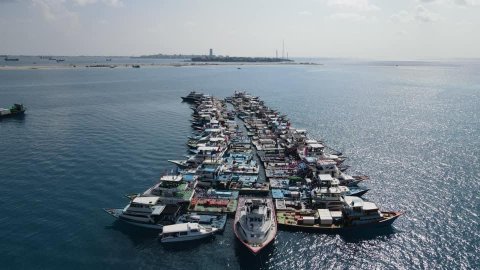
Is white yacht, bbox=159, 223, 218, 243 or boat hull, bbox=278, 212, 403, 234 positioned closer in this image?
white yacht, bbox=159, 223, 218, 243

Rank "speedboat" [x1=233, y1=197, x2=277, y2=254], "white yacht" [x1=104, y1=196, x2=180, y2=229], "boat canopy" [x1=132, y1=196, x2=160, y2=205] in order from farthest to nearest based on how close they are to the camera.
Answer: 1. "boat canopy" [x1=132, y1=196, x2=160, y2=205]
2. "white yacht" [x1=104, y1=196, x2=180, y2=229]
3. "speedboat" [x1=233, y1=197, x2=277, y2=254]

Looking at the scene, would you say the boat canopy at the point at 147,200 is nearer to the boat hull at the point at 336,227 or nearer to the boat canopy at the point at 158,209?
the boat canopy at the point at 158,209

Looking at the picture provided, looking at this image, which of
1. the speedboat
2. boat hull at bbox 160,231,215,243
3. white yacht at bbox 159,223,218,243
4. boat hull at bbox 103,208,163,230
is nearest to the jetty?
boat hull at bbox 103,208,163,230

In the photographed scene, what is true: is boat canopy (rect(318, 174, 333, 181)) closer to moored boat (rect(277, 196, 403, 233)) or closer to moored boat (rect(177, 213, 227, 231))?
moored boat (rect(277, 196, 403, 233))

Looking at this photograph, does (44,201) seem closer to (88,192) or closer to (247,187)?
(88,192)

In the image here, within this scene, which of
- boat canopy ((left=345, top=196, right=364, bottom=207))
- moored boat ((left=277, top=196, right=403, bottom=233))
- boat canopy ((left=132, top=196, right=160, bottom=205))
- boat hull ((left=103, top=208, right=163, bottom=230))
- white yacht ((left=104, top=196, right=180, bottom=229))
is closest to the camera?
moored boat ((left=277, top=196, right=403, bottom=233))

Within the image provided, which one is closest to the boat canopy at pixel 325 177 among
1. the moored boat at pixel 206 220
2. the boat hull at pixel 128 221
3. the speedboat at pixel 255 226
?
the speedboat at pixel 255 226
